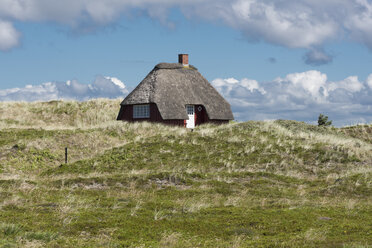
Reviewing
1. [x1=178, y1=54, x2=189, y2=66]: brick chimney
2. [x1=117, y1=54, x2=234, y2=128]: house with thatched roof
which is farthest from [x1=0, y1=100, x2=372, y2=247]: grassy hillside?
[x1=178, y1=54, x2=189, y2=66]: brick chimney

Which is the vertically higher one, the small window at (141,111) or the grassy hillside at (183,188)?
the small window at (141,111)

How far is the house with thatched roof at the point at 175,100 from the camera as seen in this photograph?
44406mm

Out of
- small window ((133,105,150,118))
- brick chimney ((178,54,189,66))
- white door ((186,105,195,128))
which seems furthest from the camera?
brick chimney ((178,54,189,66))

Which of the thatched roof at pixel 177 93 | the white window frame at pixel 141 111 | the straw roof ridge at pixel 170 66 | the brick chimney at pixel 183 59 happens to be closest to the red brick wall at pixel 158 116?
the white window frame at pixel 141 111

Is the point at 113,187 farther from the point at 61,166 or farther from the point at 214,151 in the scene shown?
the point at 214,151

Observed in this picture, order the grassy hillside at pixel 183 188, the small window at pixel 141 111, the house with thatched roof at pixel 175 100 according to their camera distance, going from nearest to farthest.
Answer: the grassy hillside at pixel 183 188 → the house with thatched roof at pixel 175 100 → the small window at pixel 141 111

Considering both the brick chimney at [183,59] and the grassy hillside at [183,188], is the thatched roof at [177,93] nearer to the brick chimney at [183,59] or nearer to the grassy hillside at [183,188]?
the brick chimney at [183,59]

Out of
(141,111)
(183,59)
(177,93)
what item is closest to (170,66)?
(183,59)

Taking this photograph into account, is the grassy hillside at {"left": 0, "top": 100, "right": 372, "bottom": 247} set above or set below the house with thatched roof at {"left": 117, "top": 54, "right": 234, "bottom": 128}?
below

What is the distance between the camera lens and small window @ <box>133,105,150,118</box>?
45.5m

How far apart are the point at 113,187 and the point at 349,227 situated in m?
11.8

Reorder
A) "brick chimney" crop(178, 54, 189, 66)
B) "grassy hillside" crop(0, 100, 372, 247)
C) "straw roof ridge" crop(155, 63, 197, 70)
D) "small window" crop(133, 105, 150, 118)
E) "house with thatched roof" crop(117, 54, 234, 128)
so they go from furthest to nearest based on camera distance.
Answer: "brick chimney" crop(178, 54, 189, 66) < "straw roof ridge" crop(155, 63, 197, 70) < "small window" crop(133, 105, 150, 118) < "house with thatched roof" crop(117, 54, 234, 128) < "grassy hillside" crop(0, 100, 372, 247)

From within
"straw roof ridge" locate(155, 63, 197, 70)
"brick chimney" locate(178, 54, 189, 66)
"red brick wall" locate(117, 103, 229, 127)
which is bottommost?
"red brick wall" locate(117, 103, 229, 127)

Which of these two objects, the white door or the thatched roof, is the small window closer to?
the thatched roof
